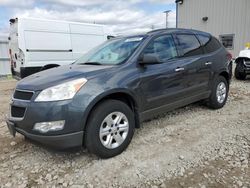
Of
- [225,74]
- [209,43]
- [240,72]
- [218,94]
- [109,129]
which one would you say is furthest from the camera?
[240,72]

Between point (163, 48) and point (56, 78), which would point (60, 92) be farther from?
point (163, 48)

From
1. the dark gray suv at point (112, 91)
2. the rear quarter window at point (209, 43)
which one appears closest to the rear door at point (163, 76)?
the dark gray suv at point (112, 91)

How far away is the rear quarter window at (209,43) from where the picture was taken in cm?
484

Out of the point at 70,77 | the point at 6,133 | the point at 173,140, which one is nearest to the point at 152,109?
the point at 173,140

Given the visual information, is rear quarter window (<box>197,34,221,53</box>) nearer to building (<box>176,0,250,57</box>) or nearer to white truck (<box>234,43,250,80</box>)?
white truck (<box>234,43,250,80</box>)

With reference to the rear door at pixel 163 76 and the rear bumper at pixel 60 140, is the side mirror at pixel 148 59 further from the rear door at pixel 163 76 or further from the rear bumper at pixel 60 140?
the rear bumper at pixel 60 140

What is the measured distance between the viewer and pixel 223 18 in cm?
1516

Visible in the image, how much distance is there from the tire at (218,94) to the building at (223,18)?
1062cm

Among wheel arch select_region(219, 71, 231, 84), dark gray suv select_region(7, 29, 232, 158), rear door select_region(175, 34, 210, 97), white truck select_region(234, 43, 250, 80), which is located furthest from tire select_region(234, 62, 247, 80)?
rear door select_region(175, 34, 210, 97)

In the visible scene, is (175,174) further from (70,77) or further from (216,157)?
(70,77)

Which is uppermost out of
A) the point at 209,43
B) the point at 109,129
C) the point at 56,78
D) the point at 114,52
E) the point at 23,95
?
the point at 209,43

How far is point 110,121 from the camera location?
10.2 feet

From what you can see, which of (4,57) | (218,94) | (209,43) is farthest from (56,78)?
(4,57)

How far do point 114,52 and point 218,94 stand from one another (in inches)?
103
